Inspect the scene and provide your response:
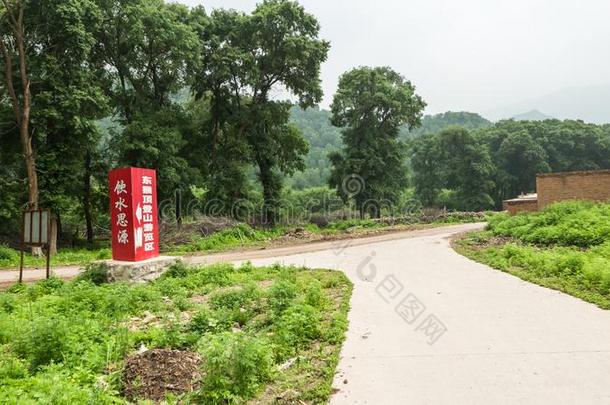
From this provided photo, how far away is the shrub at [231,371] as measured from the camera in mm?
4363

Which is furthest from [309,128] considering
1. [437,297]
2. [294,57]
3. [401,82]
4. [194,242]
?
[437,297]

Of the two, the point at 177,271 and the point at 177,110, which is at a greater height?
the point at 177,110

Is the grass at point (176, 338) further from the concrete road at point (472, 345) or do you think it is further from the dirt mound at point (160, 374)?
the concrete road at point (472, 345)

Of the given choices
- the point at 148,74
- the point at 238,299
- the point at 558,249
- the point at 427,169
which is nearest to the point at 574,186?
the point at 558,249

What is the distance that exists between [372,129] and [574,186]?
2052cm

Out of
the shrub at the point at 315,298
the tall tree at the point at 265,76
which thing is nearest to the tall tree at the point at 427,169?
the tall tree at the point at 265,76

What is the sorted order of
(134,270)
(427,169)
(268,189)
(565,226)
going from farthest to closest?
1. (427,169)
2. (268,189)
3. (565,226)
4. (134,270)

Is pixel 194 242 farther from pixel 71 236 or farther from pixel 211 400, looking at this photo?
pixel 211 400

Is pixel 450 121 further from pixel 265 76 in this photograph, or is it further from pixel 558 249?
pixel 558 249

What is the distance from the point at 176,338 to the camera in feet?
19.4

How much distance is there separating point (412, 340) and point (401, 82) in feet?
121

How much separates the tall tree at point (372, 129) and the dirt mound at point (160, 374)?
106 feet

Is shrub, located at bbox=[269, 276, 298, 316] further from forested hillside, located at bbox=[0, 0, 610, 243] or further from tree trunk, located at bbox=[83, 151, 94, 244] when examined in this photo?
tree trunk, located at bbox=[83, 151, 94, 244]

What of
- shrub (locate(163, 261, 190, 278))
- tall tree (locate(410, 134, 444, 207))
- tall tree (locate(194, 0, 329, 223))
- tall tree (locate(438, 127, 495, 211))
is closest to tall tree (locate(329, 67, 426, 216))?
tall tree (locate(194, 0, 329, 223))
